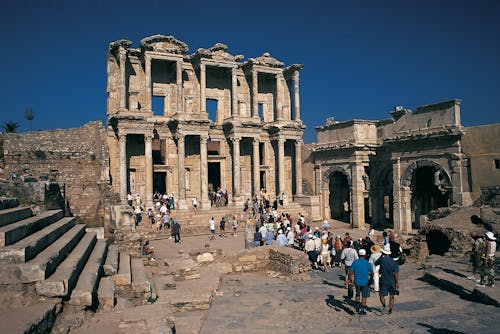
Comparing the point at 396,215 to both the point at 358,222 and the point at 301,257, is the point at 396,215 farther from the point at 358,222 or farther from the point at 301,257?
the point at 301,257

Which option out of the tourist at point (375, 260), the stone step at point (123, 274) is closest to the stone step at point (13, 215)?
the stone step at point (123, 274)

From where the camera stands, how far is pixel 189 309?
9.23 meters

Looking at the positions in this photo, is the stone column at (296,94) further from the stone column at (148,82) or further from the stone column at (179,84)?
the stone column at (148,82)

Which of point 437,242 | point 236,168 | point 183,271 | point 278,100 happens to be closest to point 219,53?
point 278,100

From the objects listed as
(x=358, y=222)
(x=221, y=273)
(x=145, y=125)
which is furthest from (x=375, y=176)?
(x=221, y=273)

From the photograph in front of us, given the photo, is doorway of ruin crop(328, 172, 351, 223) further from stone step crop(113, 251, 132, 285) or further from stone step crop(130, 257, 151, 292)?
stone step crop(113, 251, 132, 285)

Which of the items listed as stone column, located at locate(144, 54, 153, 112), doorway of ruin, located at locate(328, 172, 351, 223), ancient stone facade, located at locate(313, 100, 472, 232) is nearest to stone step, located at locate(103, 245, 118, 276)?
stone column, located at locate(144, 54, 153, 112)

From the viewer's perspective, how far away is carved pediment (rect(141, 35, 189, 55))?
2611 cm

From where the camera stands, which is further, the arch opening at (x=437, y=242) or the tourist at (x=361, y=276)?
the arch opening at (x=437, y=242)

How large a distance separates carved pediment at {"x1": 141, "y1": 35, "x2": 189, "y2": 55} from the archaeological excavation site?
3.7 inches

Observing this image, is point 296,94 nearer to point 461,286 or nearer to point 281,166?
point 281,166

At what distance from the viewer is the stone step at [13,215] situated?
318 inches

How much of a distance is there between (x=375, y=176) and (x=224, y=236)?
39.9ft

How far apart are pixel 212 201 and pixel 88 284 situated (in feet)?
70.4
